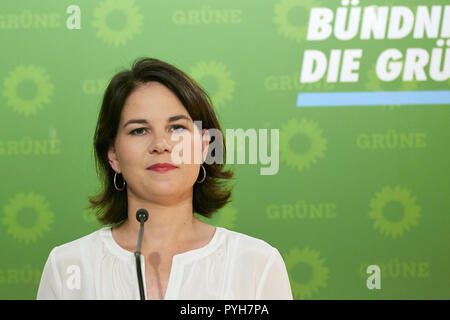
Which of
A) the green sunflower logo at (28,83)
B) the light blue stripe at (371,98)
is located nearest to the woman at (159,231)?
the green sunflower logo at (28,83)

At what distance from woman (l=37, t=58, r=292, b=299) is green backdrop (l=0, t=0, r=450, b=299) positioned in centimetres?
14

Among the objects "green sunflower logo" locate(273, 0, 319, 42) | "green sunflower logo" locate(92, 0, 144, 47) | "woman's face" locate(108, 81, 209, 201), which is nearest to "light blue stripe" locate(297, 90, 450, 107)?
"green sunflower logo" locate(273, 0, 319, 42)

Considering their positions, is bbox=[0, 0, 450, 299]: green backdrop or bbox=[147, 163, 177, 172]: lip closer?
bbox=[147, 163, 177, 172]: lip

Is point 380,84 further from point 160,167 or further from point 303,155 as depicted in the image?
point 160,167

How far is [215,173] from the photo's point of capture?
2244mm

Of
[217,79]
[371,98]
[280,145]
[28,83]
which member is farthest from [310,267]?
[28,83]

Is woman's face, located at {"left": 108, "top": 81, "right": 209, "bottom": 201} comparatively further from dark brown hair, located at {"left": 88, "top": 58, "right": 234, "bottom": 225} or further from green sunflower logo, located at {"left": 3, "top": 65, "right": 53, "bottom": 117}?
green sunflower logo, located at {"left": 3, "top": 65, "right": 53, "bottom": 117}

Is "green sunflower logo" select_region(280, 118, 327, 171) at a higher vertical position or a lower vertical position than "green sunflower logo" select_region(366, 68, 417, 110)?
lower

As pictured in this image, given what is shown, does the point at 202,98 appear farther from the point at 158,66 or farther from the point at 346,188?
the point at 346,188

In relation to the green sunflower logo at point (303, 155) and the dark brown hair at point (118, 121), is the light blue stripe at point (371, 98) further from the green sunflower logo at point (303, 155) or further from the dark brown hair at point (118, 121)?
the dark brown hair at point (118, 121)

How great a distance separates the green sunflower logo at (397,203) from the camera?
7.43 ft

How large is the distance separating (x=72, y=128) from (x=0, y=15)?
568 millimetres

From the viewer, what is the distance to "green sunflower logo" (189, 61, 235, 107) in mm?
2275
